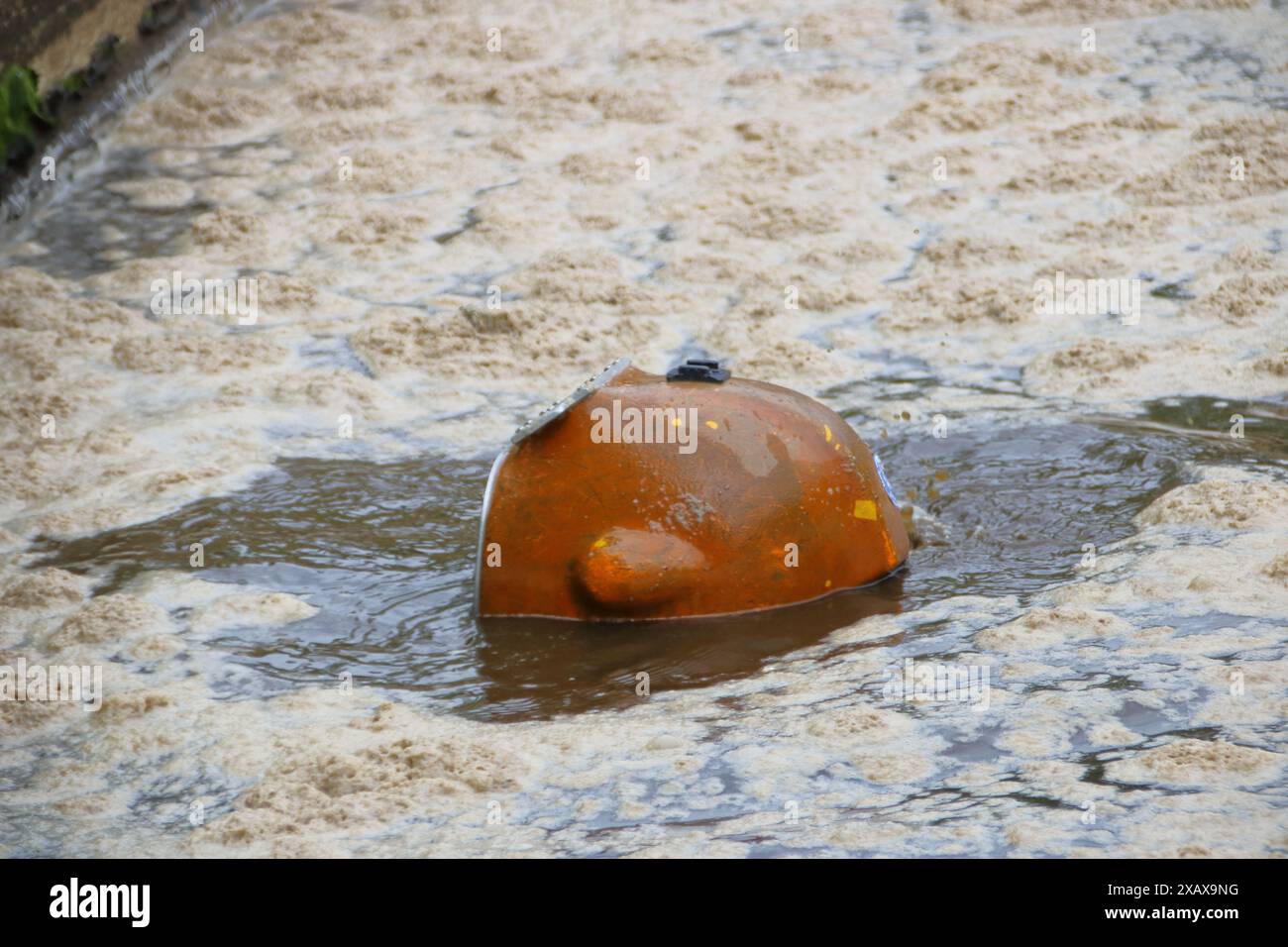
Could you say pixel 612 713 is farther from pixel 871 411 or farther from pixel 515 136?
pixel 515 136

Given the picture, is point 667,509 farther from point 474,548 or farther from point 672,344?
point 672,344

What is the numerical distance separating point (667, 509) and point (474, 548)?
907 mm

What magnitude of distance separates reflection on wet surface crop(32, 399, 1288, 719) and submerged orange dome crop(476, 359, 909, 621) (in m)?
0.07

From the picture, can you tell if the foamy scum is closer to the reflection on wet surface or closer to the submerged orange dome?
the reflection on wet surface

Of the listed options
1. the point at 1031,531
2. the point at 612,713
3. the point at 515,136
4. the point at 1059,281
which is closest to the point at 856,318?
the point at 1059,281

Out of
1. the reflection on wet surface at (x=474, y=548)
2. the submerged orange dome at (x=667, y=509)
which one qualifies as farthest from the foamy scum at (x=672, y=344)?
the submerged orange dome at (x=667, y=509)

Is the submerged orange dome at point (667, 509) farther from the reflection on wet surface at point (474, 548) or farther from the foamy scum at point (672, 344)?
the foamy scum at point (672, 344)

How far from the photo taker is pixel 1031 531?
4.29m

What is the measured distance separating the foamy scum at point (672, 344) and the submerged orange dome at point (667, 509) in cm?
29

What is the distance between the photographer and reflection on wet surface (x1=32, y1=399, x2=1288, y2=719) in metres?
3.62

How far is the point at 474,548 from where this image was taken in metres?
4.43

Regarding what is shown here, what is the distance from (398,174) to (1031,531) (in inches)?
176

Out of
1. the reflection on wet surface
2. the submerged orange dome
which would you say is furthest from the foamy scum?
the submerged orange dome

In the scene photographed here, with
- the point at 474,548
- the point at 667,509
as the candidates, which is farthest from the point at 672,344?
the point at 667,509
